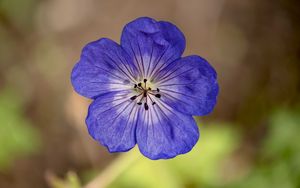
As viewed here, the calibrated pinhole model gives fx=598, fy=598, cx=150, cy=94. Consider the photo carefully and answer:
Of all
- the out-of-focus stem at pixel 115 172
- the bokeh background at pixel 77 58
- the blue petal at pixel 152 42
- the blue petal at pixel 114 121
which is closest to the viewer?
the blue petal at pixel 152 42

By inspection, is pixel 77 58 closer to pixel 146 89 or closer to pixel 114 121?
pixel 146 89

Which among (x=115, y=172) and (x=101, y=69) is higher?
(x=101, y=69)

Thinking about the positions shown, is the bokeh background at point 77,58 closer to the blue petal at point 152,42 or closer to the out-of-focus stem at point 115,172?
the out-of-focus stem at point 115,172

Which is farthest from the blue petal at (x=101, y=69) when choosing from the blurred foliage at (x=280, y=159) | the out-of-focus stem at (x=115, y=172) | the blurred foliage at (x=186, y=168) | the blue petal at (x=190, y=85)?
the blurred foliage at (x=280, y=159)

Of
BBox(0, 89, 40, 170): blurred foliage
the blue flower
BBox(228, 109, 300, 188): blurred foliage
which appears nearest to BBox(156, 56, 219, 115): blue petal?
the blue flower

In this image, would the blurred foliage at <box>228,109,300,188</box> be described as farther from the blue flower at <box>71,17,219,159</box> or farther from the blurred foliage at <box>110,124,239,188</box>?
the blue flower at <box>71,17,219,159</box>

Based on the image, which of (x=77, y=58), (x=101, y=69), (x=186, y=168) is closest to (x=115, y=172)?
(x=186, y=168)

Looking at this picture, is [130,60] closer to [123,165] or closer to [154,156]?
[154,156]
